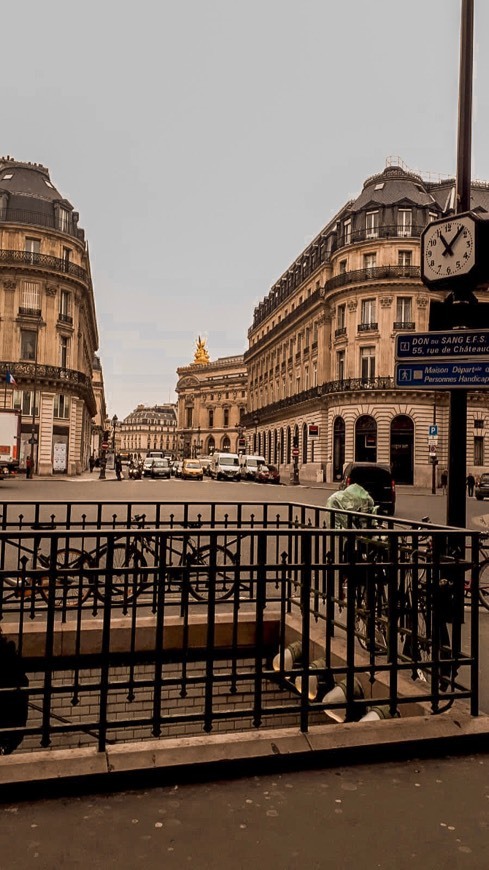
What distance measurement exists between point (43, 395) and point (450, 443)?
1799 inches

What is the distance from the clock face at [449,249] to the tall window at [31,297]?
46.1 metres

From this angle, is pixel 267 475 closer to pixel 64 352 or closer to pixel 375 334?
pixel 375 334

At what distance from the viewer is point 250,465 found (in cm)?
5412

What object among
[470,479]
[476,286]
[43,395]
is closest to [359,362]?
[470,479]

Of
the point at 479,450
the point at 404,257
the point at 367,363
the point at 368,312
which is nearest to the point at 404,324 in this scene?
the point at 368,312

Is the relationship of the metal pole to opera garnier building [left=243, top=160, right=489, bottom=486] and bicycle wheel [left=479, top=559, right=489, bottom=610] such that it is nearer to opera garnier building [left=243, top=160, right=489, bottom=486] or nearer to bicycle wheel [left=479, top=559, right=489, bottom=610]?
bicycle wheel [left=479, top=559, right=489, bottom=610]

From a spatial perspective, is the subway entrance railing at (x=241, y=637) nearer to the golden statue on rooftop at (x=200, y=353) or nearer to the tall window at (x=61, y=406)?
the tall window at (x=61, y=406)

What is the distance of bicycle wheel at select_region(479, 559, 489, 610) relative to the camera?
8.11 meters

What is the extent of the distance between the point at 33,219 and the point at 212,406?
86.7 meters

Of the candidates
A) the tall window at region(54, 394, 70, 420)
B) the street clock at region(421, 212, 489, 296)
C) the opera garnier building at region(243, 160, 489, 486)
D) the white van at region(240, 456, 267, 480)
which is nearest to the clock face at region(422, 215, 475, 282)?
the street clock at region(421, 212, 489, 296)

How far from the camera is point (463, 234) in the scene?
6324 millimetres

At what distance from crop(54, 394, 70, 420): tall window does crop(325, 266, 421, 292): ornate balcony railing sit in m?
22.9

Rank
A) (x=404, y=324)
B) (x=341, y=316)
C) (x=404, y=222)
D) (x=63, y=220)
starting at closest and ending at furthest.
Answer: (x=404, y=324), (x=404, y=222), (x=63, y=220), (x=341, y=316)

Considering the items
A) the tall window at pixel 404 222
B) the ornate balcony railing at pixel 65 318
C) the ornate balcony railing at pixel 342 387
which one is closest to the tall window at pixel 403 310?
the ornate balcony railing at pixel 342 387
